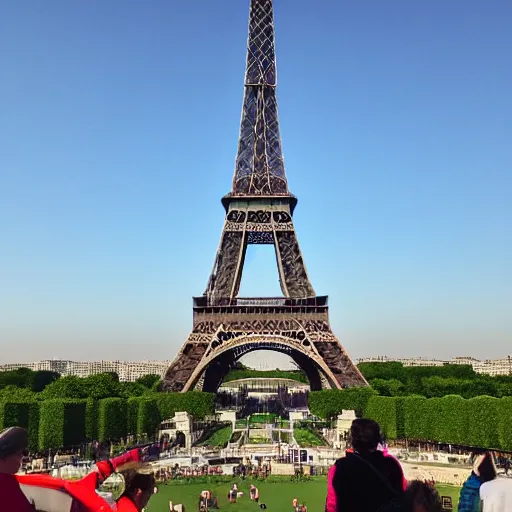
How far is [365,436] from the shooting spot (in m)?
4.52

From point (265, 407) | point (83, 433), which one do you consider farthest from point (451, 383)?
point (83, 433)

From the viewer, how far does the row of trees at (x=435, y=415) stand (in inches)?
1216

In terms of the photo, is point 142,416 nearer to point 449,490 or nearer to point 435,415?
point 435,415

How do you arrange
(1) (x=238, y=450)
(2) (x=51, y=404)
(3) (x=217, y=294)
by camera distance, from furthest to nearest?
(3) (x=217, y=294) < (2) (x=51, y=404) < (1) (x=238, y=450)

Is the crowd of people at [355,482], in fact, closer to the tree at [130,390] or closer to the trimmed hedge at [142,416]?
the trimmed hedge at [142,416]

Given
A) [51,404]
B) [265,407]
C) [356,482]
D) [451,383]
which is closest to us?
[356,482]

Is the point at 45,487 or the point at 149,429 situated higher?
the point at 45,487

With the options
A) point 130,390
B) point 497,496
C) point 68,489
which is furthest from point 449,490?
point 130,390

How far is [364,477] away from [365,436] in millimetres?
292

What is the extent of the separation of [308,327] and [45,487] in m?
42.0

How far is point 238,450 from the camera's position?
31078 mm

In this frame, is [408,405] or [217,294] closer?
[408,405]

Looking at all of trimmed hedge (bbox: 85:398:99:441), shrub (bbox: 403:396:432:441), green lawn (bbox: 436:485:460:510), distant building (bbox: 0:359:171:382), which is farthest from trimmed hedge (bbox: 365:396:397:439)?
distant building (bbox: 0:359:171:382)

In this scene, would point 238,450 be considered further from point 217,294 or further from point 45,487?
point 45,487
